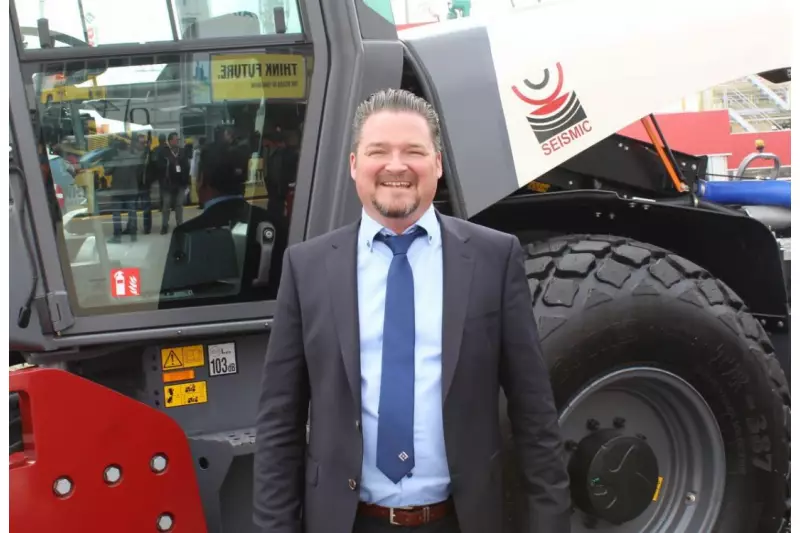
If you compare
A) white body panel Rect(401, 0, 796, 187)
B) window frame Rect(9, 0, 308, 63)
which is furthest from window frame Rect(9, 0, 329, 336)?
white body panel Rect(401, 0, 796, 187)

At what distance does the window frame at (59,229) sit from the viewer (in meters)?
2.46

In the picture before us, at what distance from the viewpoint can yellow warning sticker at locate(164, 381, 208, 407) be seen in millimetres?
2727

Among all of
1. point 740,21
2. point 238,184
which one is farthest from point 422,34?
point 740,21

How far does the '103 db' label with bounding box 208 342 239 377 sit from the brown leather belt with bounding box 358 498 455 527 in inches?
43.0

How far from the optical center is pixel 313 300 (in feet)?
6.01

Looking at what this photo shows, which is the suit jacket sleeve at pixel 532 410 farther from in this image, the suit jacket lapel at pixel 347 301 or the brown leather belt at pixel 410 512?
the suit jacket lapel at pixel 347 301

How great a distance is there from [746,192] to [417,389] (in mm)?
3399

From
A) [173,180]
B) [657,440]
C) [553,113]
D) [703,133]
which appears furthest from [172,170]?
[703,133]

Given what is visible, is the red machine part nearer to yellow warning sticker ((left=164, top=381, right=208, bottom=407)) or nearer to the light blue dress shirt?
yellow warning sticker ((left=164, top=381, right=208, bottom=407))

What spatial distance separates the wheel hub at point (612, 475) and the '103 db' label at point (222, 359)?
1.18 m

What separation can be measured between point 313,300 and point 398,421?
12.8 inches

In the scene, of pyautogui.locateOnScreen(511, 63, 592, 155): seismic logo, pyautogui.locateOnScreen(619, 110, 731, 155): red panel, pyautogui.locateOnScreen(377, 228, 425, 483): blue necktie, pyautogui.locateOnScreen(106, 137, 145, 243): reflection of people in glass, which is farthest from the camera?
pyautogui.locateOnScreen(619, 110, 731, 155): red panel

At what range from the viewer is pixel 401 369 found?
5.73ft

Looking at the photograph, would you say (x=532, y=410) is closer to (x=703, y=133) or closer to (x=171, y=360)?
(x=171, y=360)
